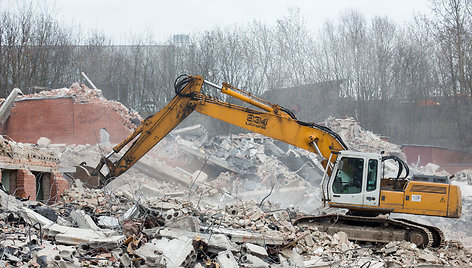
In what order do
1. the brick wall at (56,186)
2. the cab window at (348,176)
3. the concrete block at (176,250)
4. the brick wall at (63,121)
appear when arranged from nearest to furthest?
the concrete block at (176,250)
the cab window at (348,176)
the brick wall at (56,186)
the brick wall at (63,121)

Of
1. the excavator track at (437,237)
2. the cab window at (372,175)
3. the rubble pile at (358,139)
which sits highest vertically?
the cab window at (372,175)

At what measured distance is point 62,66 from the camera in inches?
1319

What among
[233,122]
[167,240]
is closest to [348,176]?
[233,122]

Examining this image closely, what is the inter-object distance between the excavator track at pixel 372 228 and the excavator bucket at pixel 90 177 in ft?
15.2

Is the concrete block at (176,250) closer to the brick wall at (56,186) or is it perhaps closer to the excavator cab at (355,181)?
the excavator cab at (355,181)

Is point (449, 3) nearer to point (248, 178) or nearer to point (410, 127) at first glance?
point (410, 127)

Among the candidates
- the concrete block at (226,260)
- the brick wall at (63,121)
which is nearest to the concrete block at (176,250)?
the concrete block at (226,260)

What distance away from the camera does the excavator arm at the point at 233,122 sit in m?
11.0

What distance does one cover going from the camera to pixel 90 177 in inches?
483

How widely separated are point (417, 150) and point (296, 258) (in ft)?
79.5

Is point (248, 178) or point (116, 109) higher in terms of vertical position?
point (116, 109)

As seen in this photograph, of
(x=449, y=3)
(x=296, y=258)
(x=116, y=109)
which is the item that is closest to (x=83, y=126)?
(x=116, y=109)

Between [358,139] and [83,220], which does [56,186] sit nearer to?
[83,220]

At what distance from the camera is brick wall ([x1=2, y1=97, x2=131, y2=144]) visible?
21.1 meters
